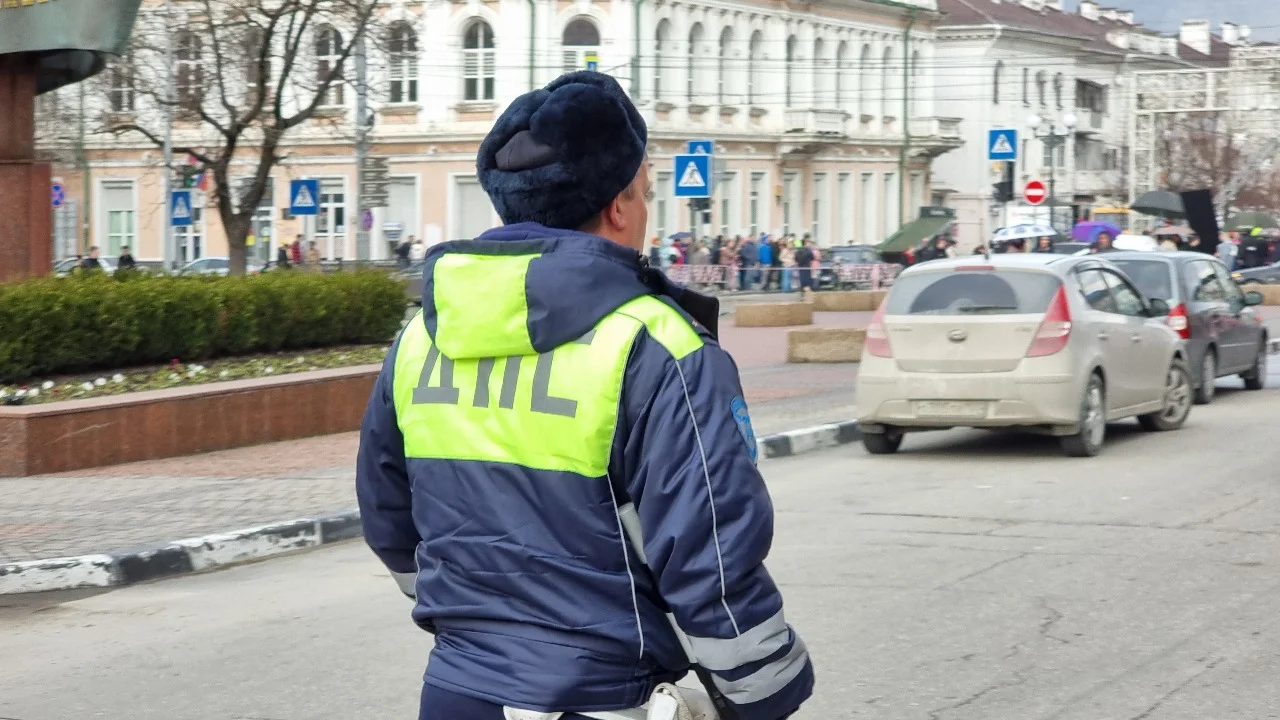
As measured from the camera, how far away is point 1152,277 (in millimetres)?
17578

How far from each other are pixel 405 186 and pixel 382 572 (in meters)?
48.7

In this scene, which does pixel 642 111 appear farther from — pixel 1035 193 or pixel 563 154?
pixel 563 154

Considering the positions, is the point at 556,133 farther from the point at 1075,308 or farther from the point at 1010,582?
the point at 1075,308

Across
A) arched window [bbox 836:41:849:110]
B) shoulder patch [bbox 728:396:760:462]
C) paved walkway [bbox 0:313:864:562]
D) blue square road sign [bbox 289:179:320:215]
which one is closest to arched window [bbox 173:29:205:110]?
blue square road sign [bbox 289:179:320:215]

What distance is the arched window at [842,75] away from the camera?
67.6 meters

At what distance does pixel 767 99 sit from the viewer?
63.8m

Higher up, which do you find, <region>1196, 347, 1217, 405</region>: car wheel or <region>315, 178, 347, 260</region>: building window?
<region>315, 178, 347, 260</region>: building window

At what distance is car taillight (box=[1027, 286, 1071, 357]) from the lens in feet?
41.9

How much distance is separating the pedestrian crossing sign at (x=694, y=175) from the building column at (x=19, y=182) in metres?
11.4

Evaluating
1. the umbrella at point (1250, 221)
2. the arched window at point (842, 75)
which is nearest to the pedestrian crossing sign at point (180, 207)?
the arched window at point (842, 75)

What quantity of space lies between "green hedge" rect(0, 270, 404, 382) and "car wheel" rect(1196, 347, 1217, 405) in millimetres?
7800

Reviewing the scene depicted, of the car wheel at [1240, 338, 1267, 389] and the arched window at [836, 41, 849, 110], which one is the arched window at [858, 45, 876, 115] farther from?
the car wheel at [1240, 338, 1267, 389]

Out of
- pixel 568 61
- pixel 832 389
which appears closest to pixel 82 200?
pixel 568 61

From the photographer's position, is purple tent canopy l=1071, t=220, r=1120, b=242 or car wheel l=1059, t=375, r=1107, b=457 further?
purple tent canopy l=1071, t=220, r=1120, b=242
